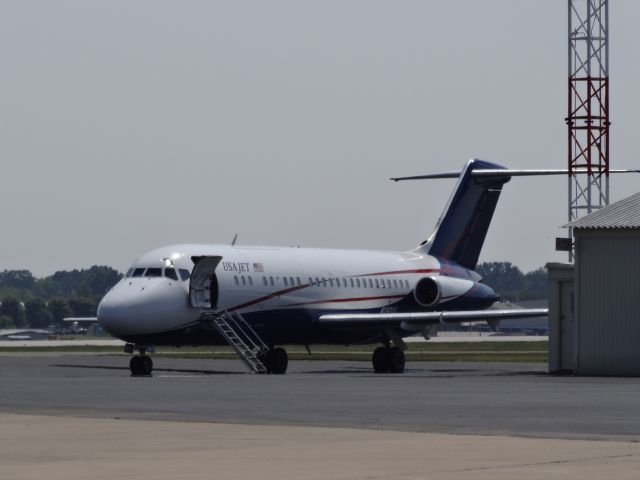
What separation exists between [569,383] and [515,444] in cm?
1777

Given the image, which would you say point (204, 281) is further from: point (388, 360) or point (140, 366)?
point (388, 360)

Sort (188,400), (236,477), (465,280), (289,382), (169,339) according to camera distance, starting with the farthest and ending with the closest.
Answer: (465,280), (169,339), (289,382), (188,400), (236,477)

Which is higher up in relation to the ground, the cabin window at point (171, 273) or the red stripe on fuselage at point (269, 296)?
the cabin window at point (171, 273)

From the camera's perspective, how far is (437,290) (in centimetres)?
5238

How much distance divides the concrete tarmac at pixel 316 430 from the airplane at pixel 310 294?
332 inches

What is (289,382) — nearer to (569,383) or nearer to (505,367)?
(569,383)

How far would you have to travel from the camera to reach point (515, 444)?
A: 727 inches

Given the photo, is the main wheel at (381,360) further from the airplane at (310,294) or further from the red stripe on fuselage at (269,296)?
the red stripe on fuselage at (269,296)

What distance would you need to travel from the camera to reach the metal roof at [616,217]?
42344 mm

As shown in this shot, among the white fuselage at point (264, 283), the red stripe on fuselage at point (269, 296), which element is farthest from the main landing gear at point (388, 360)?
the red stripe on fuselage at point (269, 296)

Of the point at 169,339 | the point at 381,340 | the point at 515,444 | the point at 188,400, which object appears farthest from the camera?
the point at 381,340

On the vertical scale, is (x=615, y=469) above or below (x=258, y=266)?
below

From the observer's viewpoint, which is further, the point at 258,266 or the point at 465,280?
the point at 465,280

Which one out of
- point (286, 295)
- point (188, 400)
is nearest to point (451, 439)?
point (188, 400)
